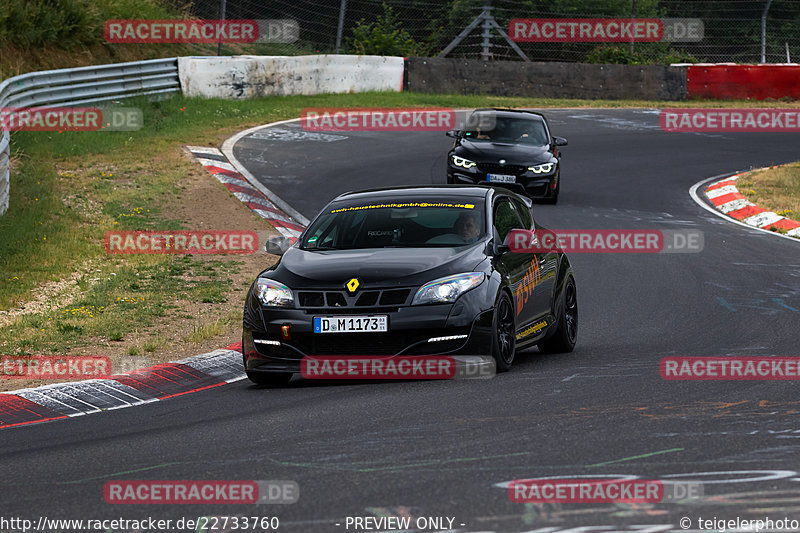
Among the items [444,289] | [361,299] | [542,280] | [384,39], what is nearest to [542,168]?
[542,280]

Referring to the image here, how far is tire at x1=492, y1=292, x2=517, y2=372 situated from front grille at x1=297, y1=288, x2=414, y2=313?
0.69 metres

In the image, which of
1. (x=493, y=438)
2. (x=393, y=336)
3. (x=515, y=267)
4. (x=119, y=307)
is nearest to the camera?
(x=493, y=438)

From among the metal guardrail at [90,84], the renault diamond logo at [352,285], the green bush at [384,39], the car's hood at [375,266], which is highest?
the green bush at [384,39]

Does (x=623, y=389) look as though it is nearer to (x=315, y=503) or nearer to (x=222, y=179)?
(x=315, y=503)

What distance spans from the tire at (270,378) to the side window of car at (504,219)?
2.00 metres

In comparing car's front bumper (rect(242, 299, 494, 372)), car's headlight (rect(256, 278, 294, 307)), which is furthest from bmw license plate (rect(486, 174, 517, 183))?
car's front bumper (rect(242, 299, 494, 372))

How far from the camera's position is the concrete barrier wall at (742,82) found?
33.6 m

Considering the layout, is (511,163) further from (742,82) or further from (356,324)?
(742,82)

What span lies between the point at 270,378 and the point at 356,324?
98 centimetres

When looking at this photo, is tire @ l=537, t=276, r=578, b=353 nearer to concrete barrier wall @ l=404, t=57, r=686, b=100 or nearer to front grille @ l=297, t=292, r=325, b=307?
front grille @ l=297, t=292, r=325, b=307

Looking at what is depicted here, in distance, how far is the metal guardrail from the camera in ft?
71.7

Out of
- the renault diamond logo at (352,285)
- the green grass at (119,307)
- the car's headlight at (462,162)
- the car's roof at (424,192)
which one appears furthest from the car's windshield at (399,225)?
the car's headlight at (462,162)

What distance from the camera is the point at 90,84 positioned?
2412 centimetres

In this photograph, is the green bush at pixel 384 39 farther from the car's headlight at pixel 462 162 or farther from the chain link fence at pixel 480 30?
the car's headlight at pixel 462 162
